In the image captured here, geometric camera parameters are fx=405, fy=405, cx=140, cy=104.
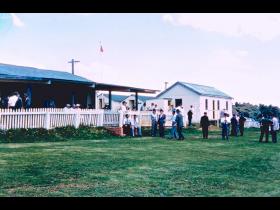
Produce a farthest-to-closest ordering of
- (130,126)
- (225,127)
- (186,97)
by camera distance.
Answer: (186,97) < (130,126) < (225,127)

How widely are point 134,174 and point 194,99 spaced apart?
36.7m

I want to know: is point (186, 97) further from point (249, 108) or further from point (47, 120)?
point (47, 120)

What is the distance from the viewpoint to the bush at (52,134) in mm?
17562

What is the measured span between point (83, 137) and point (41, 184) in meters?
12.3

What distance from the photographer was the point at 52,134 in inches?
747

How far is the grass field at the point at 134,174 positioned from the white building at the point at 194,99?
3204 cm

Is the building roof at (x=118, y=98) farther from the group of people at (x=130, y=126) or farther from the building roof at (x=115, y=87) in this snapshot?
the group of people at (x=130, y=126)

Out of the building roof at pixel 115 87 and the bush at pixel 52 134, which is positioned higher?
the building roof at pixel 115 87

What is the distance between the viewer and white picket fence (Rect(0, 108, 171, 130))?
18.6 metres

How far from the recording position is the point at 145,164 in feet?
34.7

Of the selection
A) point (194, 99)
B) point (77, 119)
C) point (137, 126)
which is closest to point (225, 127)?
point (137, 126)

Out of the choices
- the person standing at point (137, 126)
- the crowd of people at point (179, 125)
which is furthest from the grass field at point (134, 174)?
the person standing at point (137, 126)

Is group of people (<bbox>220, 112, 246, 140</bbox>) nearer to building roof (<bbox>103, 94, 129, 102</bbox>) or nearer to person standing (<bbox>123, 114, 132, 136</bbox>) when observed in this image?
person standing (<bbox>123, 114, 132, 136</bbox>)
